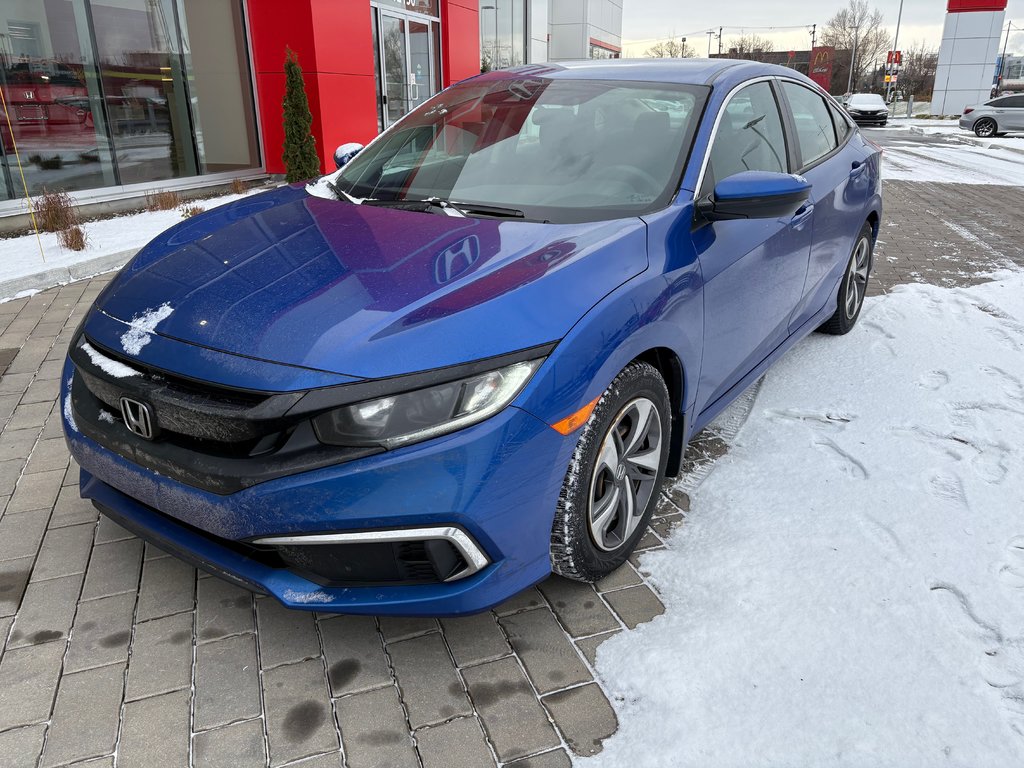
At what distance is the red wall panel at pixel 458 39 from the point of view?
15.2m

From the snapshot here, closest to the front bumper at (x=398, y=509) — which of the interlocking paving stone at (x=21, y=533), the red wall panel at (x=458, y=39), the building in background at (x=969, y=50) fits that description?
the interlocking paving stone at (x=21, y=533)

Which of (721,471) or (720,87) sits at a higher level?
(720,87)

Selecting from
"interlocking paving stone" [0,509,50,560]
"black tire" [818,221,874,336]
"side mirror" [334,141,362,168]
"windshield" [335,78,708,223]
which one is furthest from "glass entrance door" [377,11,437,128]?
"interlocking paving stone" [0,509,50,560]

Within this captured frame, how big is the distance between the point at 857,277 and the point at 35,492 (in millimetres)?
4577

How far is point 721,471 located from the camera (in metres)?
3.24

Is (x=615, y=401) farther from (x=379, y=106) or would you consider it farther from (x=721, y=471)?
(x=379, y=106)

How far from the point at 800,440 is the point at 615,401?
1.61 meters

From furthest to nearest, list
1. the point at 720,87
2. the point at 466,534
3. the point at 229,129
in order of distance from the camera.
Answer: the point at 229,129 → the point at 720,87 → the point at 466,534

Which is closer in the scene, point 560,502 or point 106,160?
point 560,502

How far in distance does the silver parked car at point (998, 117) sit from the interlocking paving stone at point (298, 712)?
97.9ft

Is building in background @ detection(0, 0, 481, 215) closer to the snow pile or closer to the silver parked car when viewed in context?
the snow pile

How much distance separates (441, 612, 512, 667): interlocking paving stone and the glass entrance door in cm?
1228

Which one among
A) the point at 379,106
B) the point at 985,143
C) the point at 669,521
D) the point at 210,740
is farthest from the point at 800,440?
the point at 985,143

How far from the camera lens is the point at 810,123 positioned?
4004mm
